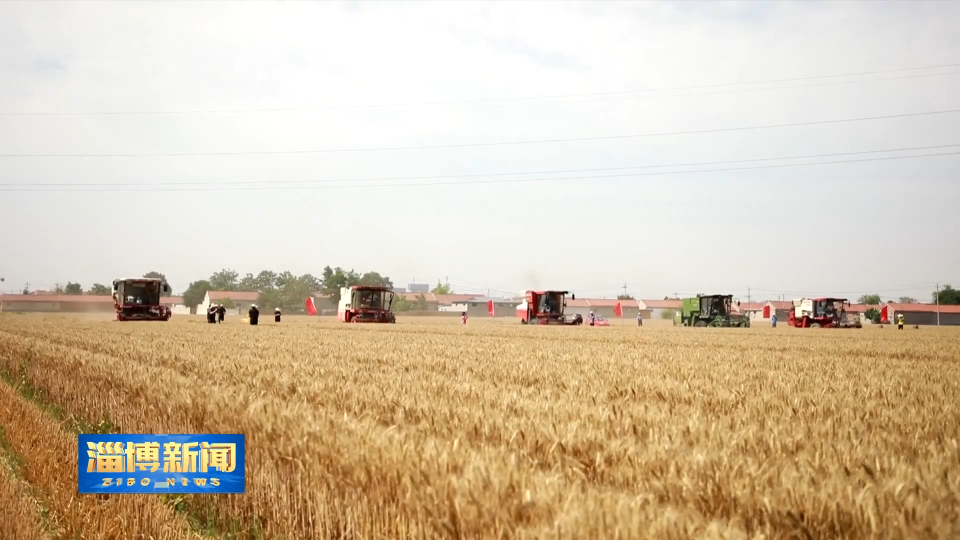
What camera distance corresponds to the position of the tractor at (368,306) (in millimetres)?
48781

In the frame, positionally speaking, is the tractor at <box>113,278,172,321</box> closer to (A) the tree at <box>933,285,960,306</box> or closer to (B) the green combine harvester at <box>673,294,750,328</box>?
(B) the green combine harvester at <box>673,294,750,328</box>

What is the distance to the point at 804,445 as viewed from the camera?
5.00 meters

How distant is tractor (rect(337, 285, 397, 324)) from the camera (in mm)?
48781

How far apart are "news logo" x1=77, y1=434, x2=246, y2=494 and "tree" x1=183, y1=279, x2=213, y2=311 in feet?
507

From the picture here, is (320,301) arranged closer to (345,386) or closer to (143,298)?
(143,298)

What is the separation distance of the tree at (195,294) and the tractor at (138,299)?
107008 mm

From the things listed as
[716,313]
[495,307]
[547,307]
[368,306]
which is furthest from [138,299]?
[495,307]

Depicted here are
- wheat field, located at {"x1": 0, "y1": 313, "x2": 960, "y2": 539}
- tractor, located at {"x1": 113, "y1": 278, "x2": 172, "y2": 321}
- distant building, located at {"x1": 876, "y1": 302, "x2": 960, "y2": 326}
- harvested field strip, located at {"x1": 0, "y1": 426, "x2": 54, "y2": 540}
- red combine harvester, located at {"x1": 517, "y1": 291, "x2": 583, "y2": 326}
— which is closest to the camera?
wheat field, located at {"x1": 0, "y1": 313, "x2": 960, "y2": 539}

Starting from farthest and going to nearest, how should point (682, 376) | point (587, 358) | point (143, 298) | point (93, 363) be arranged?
1. point (143, 298)
2. point (587, 358)
3. point (93, 363)
4. point (682, 376)

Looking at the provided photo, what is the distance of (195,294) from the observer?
156125 millimetres

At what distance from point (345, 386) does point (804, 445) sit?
5192mm

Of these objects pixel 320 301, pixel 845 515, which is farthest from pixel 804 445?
pixel 320 301

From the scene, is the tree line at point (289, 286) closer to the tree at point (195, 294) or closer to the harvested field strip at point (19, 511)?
the tree at point (195, 294)

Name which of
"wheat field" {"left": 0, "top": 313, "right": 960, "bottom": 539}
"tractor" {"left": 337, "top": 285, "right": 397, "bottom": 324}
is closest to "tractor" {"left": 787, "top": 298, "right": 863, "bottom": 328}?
"tractor" {"left": 337, "top": 285, "right": 397, "bottom": 324}
